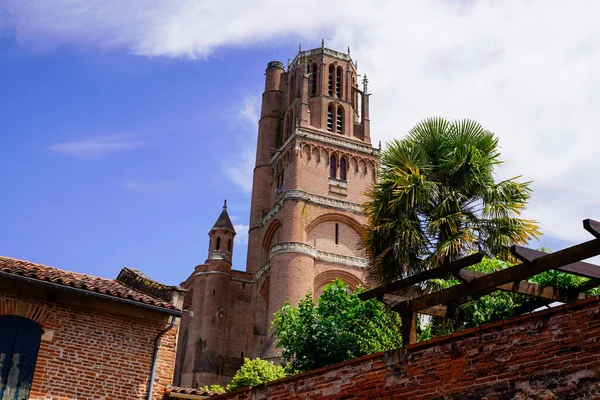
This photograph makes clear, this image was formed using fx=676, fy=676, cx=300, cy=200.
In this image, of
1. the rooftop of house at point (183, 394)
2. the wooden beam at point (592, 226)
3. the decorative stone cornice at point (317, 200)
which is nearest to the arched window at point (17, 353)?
the rooftop of house at point (183, 394)

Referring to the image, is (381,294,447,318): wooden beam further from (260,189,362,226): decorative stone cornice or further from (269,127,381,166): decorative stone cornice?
(269,127,381,166): decorative stone cornice

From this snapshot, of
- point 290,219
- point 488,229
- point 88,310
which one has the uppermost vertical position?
point 290,219

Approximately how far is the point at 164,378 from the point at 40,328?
2.56 m

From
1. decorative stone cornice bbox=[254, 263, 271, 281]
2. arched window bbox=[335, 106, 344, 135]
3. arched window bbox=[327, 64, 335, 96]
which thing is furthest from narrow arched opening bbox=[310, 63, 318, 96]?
decorative stone cornice bbox=[254, 263, 271, 281]

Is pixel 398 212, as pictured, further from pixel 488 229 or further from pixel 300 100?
pixel 300 100

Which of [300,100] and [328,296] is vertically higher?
[300,100]

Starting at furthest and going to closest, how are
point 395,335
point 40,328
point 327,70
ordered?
point 327,70
point 395,335
point 40,328

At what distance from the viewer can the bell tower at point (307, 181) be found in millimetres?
41000

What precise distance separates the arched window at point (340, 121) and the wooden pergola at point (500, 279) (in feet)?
126

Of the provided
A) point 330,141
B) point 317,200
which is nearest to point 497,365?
point 317,200

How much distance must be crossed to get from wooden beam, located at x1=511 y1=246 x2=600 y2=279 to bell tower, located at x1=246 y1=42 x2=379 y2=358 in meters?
30.7

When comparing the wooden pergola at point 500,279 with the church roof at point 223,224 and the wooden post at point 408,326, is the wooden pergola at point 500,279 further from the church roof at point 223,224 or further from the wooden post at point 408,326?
the church roof at point 223,224

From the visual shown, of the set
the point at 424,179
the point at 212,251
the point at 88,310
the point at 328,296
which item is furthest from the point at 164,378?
the point at 212,251

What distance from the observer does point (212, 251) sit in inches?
1896
